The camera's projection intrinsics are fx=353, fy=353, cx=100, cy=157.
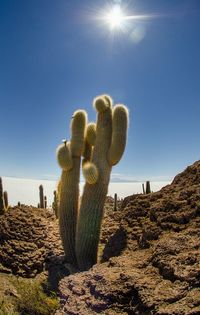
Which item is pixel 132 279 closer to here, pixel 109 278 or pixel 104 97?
pixel 109 278

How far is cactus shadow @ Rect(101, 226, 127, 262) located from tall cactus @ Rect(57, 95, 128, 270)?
1555 mm

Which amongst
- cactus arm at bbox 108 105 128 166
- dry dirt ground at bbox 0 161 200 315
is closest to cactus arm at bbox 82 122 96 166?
cactus arm at bbox 108 105 128 166

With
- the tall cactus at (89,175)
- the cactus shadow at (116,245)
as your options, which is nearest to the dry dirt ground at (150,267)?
the cactus shadow at (116,245)

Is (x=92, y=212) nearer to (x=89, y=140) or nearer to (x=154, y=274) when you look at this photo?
(x=89, y=140)

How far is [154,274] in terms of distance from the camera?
14.8 ft

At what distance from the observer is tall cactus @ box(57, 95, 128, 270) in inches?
344

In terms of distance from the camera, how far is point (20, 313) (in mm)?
6457

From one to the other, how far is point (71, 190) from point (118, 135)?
202 cm

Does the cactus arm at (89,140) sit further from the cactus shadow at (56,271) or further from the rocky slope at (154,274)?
the rocky slope at (154,274)

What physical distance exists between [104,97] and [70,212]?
10.7 feet

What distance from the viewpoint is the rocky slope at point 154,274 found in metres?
3.79

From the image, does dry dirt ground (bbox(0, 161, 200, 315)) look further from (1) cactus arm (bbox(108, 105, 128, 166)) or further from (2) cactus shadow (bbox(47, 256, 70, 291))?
(1) cactus arm (bbox(108, 105, 128, 166))

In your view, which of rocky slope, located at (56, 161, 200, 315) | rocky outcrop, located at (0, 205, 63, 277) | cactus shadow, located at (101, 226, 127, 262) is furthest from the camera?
rocky outcrop, located at (0, 205, 63, 277)

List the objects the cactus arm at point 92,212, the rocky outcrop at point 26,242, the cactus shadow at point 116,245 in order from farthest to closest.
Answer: the rocky outcrop at point 26,242, the cactus arm at point 92,212, the cactus shadow at point 116,245
